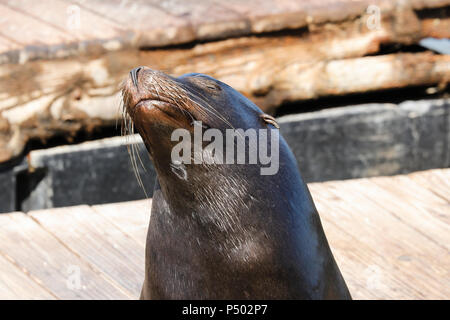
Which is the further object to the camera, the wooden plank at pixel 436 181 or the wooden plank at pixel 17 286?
the wooden plank at pixel 436 181

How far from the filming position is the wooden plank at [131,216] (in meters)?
4.23

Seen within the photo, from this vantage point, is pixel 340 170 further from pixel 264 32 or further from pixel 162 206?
pixel 162 206

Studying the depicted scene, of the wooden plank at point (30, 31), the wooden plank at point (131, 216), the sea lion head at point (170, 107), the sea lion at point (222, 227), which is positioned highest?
the sea lion head at point (170, 107)

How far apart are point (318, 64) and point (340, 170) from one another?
711mm

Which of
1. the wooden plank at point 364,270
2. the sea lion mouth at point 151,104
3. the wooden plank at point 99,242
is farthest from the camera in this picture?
the wooden plank at point 99,242

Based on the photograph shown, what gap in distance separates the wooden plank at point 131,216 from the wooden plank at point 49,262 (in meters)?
0.33

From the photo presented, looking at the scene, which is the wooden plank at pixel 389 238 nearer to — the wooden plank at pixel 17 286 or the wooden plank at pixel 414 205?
the wooden plank at pixel 414 205

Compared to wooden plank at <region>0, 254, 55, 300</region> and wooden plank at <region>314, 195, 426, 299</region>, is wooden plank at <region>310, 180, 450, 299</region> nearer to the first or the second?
wooden plank at <region>314, 195, 426, 299</region>

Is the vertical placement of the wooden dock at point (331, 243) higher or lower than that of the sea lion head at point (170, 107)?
lower

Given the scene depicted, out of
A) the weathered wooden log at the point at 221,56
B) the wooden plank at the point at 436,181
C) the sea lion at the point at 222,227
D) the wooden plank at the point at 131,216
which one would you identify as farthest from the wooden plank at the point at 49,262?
the wooden plank at the point at 436,181

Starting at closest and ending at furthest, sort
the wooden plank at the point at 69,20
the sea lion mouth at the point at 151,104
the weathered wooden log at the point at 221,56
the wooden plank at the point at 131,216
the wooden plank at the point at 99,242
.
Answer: the sea lion mouth at the point at 151,104, the wooden plank at the point at 99,242, the wooden plank at the point at 131,216, the weathered wooden log at the point at 221,56, the wooden plank at the point at 69,20

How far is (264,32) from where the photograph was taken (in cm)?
525

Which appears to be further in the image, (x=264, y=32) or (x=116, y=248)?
(x=264, y=32)
